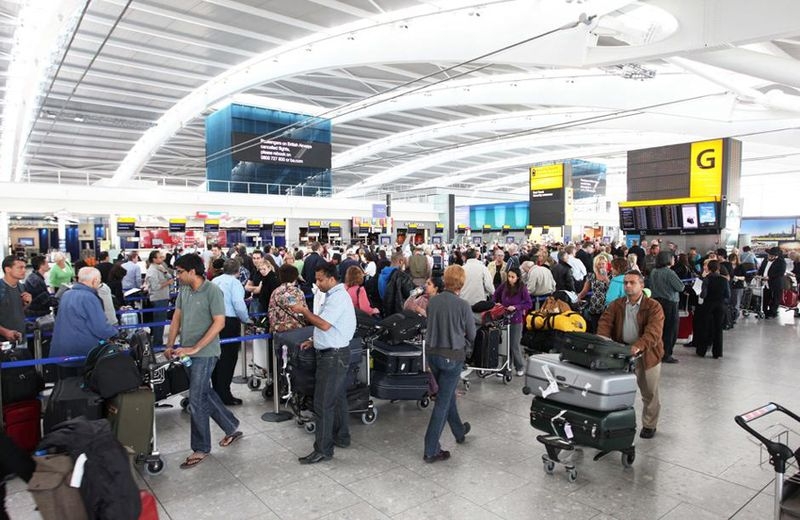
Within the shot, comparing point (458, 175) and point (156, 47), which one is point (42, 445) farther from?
point (458, 175)

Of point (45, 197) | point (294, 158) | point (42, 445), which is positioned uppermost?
point (294, 158)

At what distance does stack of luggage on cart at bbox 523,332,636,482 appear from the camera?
3.77 m

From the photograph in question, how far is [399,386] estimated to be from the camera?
5168 mm

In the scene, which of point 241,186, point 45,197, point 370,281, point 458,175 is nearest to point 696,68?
point 370,281

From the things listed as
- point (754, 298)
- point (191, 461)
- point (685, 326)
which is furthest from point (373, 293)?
point (754, 298)

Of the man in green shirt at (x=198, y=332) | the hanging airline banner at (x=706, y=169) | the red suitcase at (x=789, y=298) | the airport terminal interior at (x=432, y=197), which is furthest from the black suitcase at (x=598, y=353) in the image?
the hanging airline banner at (x=706, y=169)

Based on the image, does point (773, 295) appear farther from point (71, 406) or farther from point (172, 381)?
point (71, 406)

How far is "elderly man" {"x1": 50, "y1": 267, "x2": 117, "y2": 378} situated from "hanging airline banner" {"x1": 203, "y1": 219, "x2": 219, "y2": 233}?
1765 centimetres

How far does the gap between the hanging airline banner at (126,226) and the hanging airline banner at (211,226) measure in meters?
2.80

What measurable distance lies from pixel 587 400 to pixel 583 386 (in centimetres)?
11

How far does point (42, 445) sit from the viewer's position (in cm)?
224

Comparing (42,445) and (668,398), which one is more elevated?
(42,445)

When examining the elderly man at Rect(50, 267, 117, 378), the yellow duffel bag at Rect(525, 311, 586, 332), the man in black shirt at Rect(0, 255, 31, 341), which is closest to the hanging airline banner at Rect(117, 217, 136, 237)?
the man in black shirt at Rect(0, 255, 31, 341)

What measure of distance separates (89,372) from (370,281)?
5.82 m
